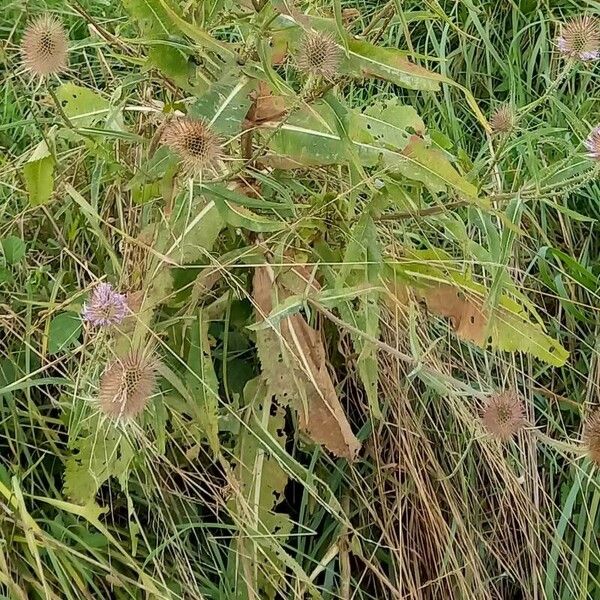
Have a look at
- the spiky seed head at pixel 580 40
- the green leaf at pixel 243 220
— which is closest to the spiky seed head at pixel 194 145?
the green leaf at pixel 243 220

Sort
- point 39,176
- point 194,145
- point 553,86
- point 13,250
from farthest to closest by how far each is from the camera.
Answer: point 13,250 < point 39,176 < point 553,86 < point 194,145

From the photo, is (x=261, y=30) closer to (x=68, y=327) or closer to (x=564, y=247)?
(x=68, y=327)

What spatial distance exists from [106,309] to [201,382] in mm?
135

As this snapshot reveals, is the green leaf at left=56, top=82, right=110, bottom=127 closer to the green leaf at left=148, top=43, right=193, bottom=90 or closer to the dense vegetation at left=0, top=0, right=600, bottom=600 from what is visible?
the dense vegetation at left=0, top=0, right=600, bottom=600

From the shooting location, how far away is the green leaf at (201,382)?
3.27 feet

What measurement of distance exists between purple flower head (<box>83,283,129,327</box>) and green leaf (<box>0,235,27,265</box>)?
0.31 metres

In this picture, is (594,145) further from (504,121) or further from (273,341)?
(273,341)

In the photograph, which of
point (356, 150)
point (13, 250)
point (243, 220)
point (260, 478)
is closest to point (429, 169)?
point (356, 150)

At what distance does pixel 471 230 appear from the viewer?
1442mm

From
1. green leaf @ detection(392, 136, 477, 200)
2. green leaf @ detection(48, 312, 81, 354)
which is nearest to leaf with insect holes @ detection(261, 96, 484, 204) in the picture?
green leaf @ detection(392, 136, 477, 200)

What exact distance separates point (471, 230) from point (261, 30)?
65 centimetres

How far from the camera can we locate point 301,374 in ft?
3.45

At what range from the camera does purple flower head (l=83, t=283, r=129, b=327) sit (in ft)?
3.06

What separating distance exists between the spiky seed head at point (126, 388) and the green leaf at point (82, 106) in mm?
366
